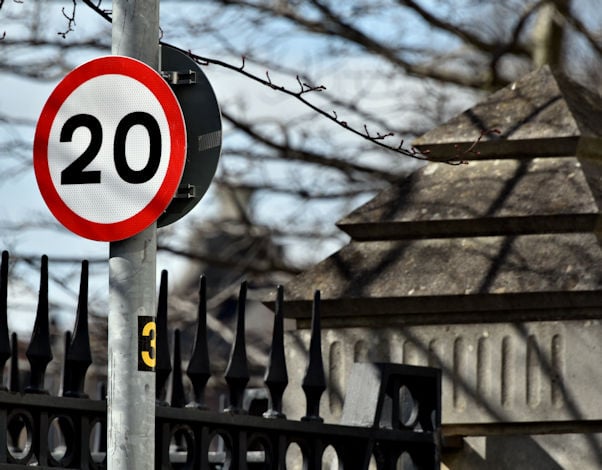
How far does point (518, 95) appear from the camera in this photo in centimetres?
554

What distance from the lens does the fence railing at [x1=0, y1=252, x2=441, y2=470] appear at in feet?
12.3

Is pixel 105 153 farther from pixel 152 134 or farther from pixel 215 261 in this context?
pixel 215 261

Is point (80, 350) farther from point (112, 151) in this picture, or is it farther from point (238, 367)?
point (112, 151)

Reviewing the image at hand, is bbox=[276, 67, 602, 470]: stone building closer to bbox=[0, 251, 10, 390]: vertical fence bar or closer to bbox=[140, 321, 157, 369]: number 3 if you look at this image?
bbox=[0, 251, 10, 390]: vertical fence bar

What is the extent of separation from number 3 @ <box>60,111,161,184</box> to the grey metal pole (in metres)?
0.13

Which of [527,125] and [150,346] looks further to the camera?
[527,125]

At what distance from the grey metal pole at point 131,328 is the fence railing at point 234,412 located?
0.46 metres

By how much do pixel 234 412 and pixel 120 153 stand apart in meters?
1.10

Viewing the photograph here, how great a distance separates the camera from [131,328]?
10.8 feet

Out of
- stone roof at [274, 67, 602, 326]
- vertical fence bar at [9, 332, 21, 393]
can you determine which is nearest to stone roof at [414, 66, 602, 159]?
stone roof at [274, 67, 602, 326]

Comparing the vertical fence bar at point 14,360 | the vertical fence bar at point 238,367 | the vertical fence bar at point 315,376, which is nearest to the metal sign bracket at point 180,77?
the vertical fence bar at point 238,367

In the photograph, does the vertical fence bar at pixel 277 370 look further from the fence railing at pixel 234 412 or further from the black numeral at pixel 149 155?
the black numeral at pixel 149 155

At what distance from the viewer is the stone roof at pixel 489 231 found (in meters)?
4.93

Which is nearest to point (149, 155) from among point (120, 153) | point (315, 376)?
point (120, 153)
